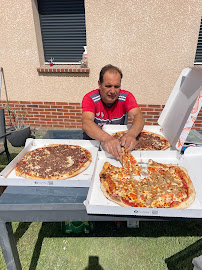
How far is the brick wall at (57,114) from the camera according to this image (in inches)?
219

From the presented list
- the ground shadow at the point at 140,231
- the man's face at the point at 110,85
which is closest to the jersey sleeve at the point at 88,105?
the man's face at the point at 110,85

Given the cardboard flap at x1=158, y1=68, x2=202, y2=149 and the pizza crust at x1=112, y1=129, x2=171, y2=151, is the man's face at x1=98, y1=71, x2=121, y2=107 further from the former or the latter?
the cardboard flap at x1=158, y1=68, x2=202, y2=149

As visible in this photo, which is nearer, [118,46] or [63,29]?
[118,46]

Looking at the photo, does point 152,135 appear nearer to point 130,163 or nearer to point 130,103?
point 130,103

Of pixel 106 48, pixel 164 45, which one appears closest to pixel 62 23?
pixel 106 48

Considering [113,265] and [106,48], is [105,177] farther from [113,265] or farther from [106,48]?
[106,48]

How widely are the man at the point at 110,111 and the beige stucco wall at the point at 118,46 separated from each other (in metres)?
2.28

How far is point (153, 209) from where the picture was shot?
1.37m

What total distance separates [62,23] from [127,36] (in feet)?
5.63

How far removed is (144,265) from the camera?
2428 mm

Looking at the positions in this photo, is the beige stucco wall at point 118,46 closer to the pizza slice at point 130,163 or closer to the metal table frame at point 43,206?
the pizza slice at point 130,163

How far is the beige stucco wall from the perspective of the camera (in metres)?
4.56

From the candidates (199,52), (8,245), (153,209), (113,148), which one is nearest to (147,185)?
(153,209)

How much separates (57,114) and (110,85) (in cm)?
348
